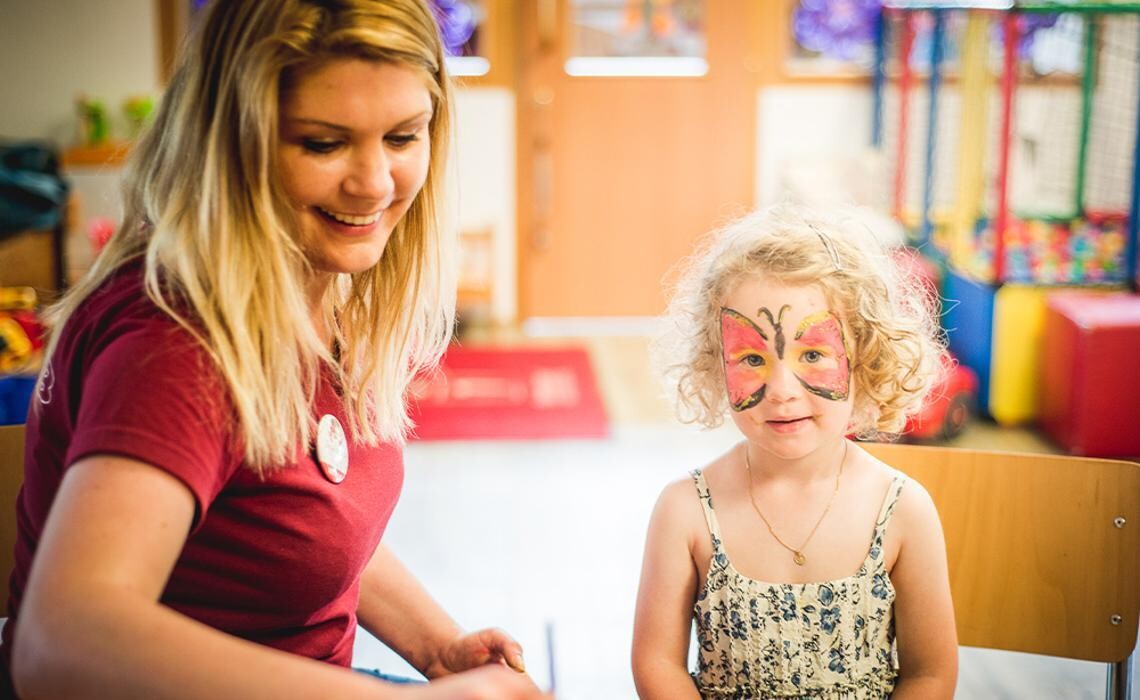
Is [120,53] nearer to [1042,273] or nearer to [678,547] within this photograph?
[1042,273]

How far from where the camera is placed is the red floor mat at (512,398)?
407 cm

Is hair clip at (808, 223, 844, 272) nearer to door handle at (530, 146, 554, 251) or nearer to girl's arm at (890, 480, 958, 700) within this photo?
girl's arm at (890, 480, 958, 700)

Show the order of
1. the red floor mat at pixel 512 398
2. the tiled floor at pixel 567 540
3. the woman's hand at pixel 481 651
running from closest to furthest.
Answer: the woman's hand at pixel 481 651 → the tiled floor at pixel 567 540 → the red floor mat at pixel 512 398

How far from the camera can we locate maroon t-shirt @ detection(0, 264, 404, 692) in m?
0.89

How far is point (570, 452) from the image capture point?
3.87m

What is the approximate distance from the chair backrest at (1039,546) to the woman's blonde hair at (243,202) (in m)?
0.72

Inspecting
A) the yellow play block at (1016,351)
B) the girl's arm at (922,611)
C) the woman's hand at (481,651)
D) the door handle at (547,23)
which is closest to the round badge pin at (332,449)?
the woman's hand at (481,651)

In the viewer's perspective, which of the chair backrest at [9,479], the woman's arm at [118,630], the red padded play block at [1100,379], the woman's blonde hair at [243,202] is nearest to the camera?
the woman's arm at [118,630]

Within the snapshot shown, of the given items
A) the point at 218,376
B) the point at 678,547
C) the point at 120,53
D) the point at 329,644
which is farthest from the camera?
the point at 120,53

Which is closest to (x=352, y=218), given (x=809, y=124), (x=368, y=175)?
(x=368, y=175)

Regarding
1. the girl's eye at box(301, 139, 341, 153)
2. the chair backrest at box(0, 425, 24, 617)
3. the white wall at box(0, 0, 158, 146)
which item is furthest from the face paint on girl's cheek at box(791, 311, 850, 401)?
the white wall at box(0, 0, 158, 146)

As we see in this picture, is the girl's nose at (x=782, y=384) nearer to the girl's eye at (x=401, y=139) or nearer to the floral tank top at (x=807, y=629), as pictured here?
the floral tank top at (x=807, y=629)

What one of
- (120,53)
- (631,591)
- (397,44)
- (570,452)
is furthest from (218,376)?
(120,53)

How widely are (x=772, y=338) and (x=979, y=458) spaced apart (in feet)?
1.04
